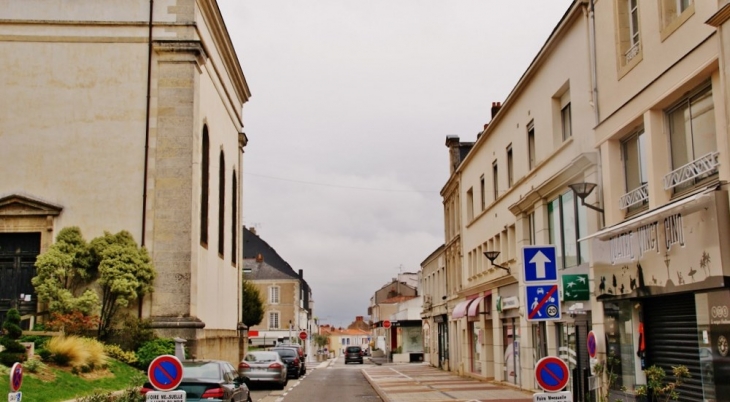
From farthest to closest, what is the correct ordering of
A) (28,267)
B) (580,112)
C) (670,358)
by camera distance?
1. (28,267)
2. (580,112)
3. (670,358)

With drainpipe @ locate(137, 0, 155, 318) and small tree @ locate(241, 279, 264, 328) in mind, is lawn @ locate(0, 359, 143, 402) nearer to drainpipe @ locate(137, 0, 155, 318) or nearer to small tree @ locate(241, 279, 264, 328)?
drainpipe @ locate(137, 0, 155, 318)

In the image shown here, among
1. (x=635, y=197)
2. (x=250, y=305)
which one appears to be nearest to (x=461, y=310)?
(x=635, y=197)

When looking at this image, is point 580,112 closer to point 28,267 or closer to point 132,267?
point 132,267

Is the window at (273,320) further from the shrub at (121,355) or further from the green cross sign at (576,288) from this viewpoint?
the green cross sign at (576,288)

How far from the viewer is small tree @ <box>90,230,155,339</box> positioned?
22.6 meters

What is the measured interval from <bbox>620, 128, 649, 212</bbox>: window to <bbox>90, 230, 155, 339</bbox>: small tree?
13515 mm

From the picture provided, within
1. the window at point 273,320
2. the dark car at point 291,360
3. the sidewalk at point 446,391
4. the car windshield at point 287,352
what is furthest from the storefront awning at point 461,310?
the window at point 273,320

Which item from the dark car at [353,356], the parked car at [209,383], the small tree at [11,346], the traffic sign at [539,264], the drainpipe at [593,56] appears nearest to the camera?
the traffic sign at [539,264]

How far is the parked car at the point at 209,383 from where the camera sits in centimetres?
1382

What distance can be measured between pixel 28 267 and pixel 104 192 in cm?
309

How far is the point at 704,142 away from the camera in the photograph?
1207cm

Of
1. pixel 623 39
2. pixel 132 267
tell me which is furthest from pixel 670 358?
pixel 132 267

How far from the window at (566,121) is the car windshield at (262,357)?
13270 mm

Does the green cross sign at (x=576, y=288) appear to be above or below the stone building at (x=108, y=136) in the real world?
below
